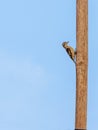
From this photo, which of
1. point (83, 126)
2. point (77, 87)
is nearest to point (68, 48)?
point (77, 87)

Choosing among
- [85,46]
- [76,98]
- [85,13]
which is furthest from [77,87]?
[85,13]

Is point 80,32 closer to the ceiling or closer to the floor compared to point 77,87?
closer to the ceiling

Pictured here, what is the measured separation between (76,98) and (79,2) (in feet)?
5.90

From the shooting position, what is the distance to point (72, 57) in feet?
30.4

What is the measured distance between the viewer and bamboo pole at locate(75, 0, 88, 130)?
8883 millimetres

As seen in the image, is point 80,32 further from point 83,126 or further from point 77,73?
point 83,126

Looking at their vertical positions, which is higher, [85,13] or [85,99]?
[85,13]

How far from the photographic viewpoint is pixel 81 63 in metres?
9.16

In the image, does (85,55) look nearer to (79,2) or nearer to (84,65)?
(84,65)

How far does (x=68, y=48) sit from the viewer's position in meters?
9.33

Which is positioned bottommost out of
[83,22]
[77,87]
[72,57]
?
[77,87]

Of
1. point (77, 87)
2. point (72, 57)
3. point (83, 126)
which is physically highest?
point (72, 57)

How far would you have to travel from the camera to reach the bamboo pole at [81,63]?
8.88m

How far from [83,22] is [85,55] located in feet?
2.01
